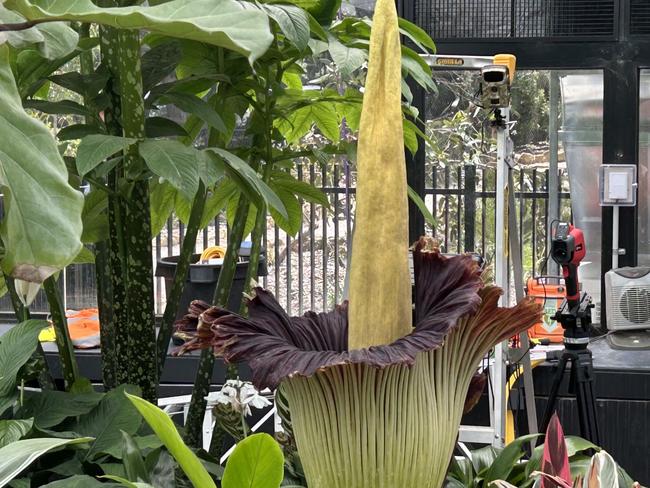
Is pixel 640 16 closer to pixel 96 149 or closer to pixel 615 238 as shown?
pixel 615 238

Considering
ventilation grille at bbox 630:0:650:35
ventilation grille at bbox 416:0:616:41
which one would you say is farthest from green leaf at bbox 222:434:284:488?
ventilation grille at bbox 630:0:650:35

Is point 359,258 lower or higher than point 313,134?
lower

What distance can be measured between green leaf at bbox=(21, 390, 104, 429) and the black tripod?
186 centimetres

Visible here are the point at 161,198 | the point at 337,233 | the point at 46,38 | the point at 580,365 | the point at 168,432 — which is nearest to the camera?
the point at 168,432

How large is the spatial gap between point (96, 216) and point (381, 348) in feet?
1.97

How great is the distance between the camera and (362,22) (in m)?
1.08

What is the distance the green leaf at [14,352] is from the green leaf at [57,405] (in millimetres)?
26

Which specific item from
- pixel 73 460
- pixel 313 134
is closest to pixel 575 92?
pixel 313 134

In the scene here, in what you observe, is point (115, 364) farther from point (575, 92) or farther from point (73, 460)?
point (575, 92)

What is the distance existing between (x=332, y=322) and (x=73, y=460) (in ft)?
1.30

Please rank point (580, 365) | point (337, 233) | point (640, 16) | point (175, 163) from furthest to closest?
point (337, 233) < point (640, 16) < point (580, 365) < point (175, 163)

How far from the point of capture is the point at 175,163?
825 millimetres

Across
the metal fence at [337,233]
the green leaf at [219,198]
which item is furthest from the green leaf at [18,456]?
the metal fence at [337,233]

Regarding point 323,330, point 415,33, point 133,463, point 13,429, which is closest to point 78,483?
point 133,463
